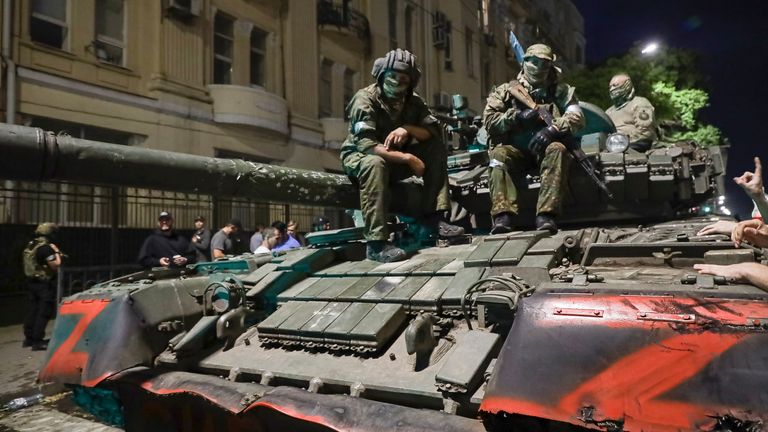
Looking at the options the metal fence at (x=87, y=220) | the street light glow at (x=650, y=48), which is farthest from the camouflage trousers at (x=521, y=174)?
the street light glow at (x=650, y=48)

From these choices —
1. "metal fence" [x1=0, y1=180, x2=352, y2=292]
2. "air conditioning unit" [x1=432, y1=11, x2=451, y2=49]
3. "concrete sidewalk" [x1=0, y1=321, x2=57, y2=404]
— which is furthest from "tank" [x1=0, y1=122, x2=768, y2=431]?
"air conditioning unit" [x1=432, y1=11, x2=451, y2=49]

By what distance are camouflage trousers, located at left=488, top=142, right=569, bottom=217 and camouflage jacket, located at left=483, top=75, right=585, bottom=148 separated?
0.33 ft

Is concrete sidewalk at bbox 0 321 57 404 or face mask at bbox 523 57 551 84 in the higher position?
face mask at bbox 523 57 551 84

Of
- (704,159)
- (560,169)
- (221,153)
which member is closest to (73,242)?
(221,153)

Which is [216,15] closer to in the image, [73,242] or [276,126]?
[276,126]

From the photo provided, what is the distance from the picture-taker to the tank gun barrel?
2971mm

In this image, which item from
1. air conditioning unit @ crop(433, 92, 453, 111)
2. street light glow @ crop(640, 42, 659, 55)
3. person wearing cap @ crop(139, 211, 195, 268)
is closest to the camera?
person wearing cap @ crop(139, 211, 195, 268)

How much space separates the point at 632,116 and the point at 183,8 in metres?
10.2

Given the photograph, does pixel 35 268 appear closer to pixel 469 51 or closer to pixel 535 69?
pixel 535 69

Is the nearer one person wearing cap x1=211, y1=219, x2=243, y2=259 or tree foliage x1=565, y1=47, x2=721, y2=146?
person wearing cap x1=211, y1=219, x2=243, y2=259

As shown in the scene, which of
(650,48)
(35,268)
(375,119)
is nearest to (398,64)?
(375,119)

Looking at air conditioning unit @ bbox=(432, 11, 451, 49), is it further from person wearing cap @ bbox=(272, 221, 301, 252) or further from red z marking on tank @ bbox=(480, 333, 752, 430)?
red z marking on tank @ bbox=(480, 333, 752, 430)

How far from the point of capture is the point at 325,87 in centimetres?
1747

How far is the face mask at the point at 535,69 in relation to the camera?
456cm
